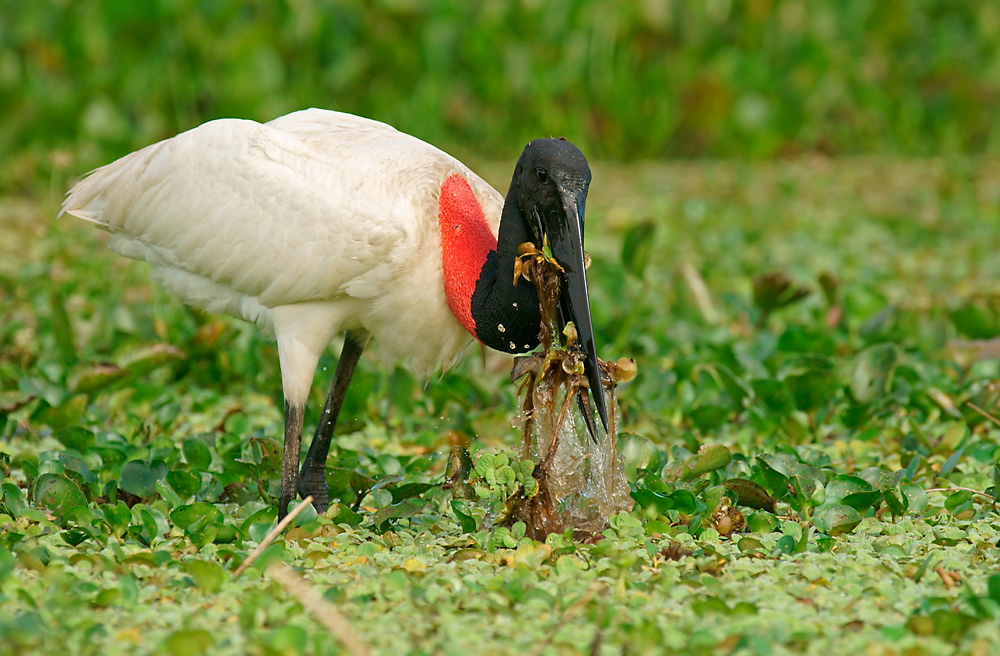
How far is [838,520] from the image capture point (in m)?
3.47

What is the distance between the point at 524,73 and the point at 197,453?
18.5ft

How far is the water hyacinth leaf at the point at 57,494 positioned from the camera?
11.4 feet

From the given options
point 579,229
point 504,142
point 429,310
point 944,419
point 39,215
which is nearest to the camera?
point 579,229

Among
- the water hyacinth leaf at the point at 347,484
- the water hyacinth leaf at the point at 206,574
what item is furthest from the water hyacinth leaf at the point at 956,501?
the water hyacinth leaf at the point at 206,574

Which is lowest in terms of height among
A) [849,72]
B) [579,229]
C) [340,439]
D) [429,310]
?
[340,439]

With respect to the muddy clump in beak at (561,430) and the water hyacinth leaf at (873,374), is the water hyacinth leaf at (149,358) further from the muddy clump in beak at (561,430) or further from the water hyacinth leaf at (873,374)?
the water hyacinth leaf at (873,374)

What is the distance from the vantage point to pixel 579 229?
3.25 metres

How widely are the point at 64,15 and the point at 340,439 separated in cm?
516

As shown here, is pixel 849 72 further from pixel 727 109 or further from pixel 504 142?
pixel 504 142

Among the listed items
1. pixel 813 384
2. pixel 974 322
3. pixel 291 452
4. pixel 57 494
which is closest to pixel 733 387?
pixel 813 384

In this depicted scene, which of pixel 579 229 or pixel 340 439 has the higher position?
pixel 579 229

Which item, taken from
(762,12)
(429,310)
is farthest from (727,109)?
(429,310)

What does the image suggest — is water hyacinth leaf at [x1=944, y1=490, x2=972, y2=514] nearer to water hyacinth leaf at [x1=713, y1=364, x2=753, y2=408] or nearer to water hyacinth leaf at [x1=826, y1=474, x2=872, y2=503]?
water hyacinth leaf at [x1=826, y1=474, x2=872, y2=503]

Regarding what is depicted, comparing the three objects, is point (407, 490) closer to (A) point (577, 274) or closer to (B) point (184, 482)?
(B) point (184, 482)
